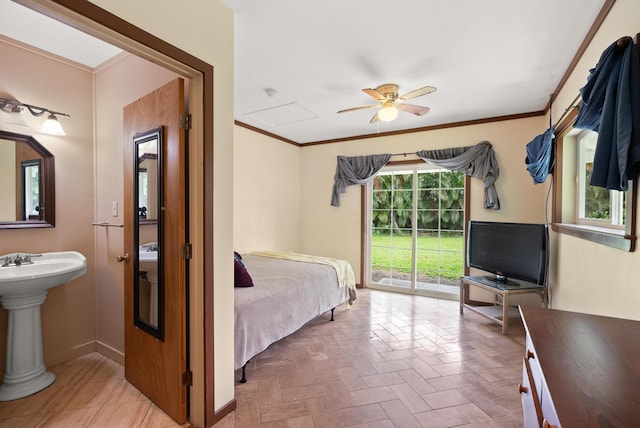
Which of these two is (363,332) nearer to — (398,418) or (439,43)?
(398,418)

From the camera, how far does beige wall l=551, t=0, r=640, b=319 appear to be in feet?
4.57

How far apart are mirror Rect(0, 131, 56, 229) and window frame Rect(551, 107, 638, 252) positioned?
3.74 meters

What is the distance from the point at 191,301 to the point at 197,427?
0.76m

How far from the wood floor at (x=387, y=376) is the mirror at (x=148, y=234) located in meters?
0.83

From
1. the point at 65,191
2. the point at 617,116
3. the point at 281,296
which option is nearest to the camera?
the point at 617,116

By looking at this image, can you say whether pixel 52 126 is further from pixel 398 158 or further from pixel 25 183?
pixel 398 158

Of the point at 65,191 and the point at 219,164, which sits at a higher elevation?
the point at 219,164

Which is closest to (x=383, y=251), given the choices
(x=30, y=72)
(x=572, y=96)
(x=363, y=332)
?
(x=363, y=332)

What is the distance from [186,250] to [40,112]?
1808 millimetres

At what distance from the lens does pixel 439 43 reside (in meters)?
2.14

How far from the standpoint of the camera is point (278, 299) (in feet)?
7.98

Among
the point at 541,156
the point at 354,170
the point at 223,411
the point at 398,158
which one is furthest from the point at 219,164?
the point at 398,158

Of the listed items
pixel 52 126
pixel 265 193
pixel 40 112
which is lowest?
pixel 265 193

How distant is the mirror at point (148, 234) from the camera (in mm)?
1792
